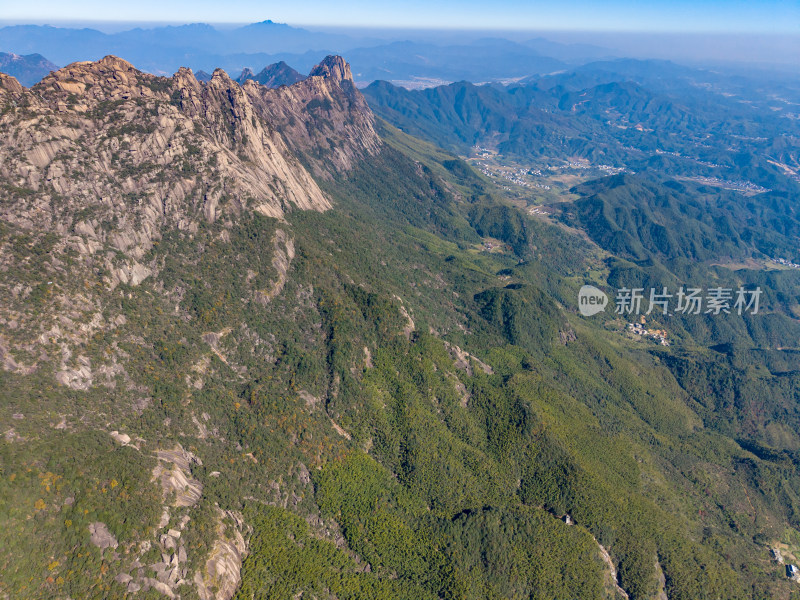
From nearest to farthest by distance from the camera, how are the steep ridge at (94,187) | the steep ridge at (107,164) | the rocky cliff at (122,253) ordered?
the rocky cliff at (122,253) → the steep ridge at (94,187) → the steep ridge at (107,164)

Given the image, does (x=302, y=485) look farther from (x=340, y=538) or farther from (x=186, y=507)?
(x=186, y=507)

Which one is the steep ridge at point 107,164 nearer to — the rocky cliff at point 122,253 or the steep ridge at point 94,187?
the steep ridge at point 94,187

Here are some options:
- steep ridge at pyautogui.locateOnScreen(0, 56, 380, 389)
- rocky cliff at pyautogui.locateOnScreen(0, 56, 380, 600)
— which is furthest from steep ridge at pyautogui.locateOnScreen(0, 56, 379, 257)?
rocky cliff at pyautogui.locateOnScreen(0, 56, 380, 600)

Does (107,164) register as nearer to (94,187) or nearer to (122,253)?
(94,187)

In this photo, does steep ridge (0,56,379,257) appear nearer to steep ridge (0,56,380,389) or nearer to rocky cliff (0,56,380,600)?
steep ridge (0,56,380,389)

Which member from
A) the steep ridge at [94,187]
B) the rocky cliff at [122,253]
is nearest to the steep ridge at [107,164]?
the steep ridge at [94,187]

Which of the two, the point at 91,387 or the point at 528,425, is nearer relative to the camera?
the point at 91,387

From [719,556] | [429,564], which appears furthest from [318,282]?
[719,556]

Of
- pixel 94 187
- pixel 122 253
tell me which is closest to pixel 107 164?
pixel 94 187

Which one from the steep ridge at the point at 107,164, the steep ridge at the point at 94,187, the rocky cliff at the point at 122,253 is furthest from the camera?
the steep ridge at the point at 107,164

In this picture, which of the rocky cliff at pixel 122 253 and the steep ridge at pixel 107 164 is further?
the steep ridge at pixel 107 164

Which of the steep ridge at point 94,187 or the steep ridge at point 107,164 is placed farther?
the steep ridge at point 107,164
